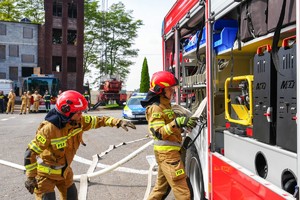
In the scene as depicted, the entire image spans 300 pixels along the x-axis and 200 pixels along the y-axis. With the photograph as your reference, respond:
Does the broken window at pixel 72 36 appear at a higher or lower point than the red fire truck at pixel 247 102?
higher

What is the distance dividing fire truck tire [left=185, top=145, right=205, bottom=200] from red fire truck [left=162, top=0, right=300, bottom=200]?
0.04ft

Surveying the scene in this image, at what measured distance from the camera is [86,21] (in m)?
48.4

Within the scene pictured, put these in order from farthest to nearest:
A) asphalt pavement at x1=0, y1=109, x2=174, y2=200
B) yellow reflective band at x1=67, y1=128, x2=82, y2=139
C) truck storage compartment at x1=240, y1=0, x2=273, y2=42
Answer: asphalt pavement at x1=0, y1=109, x2=174, y2=200, yellow reflective band at x1=67, y1=128, x2=82, y2=139, truck storage compartment at x1=240, y1=0, x2=273, y2=42

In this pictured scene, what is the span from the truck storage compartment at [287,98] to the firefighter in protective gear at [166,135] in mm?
1268

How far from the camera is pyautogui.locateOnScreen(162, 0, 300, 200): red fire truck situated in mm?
2195

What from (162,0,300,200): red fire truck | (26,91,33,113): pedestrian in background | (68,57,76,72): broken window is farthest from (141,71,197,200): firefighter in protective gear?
(68,57,76,72): broken window

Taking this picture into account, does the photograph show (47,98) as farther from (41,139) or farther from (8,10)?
(8,10)

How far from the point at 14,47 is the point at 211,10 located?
4432 cm

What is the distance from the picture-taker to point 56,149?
3.55 m

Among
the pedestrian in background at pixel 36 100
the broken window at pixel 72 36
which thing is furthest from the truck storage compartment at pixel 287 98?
the broken window at pixel 72 36

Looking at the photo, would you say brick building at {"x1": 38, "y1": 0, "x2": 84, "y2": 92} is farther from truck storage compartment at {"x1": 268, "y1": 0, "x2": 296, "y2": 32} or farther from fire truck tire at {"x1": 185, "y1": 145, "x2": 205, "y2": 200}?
truck storage compartment at {"x1": 268, "y1": 0, "x2": 296, "y2": 32}

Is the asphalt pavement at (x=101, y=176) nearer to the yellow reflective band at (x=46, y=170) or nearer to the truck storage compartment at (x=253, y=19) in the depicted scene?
the yellow reflective band at (x=46, y=170)

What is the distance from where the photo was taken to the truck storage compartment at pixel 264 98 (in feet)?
7.91

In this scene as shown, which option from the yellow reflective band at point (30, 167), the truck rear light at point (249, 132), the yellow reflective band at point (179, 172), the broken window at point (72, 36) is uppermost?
the broken window at point (72, 36)
